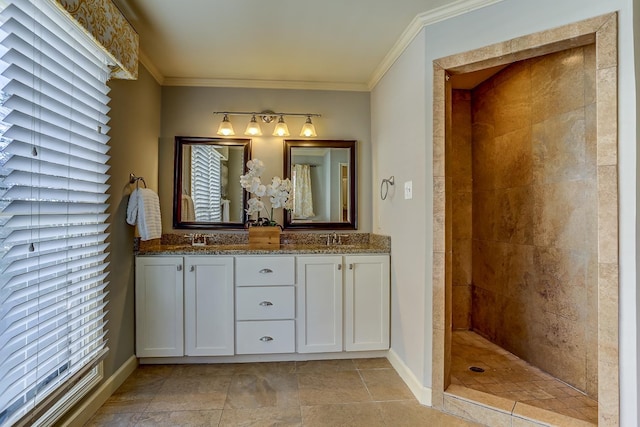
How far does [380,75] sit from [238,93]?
4.25ft

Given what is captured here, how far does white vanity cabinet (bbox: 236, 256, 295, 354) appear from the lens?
2.55 metres

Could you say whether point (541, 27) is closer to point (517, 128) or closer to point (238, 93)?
point (517, 128)

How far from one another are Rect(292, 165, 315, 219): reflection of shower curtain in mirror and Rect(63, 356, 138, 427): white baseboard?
1.71 m

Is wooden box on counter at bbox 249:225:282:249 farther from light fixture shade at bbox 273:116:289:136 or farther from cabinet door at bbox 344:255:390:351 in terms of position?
light fixture shade at bbox 273:116:289:136

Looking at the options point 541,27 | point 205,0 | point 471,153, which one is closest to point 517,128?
point 471,153

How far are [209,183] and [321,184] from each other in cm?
103

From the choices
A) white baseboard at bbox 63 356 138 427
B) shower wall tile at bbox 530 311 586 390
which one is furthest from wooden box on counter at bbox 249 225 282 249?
shower wall tile at bbox 530 311 586 390

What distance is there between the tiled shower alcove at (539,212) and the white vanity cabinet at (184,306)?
1.53 metres

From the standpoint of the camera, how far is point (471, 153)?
322cm

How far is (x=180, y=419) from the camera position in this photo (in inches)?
74.4

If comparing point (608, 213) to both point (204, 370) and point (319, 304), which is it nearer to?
point (319, 304)

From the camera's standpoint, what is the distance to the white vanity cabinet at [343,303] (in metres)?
2.61

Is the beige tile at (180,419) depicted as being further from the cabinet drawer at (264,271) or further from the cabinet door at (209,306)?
the cabinet drawer at (264,271)

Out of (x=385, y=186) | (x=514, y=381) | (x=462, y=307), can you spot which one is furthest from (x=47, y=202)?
(x=462, y=307)
